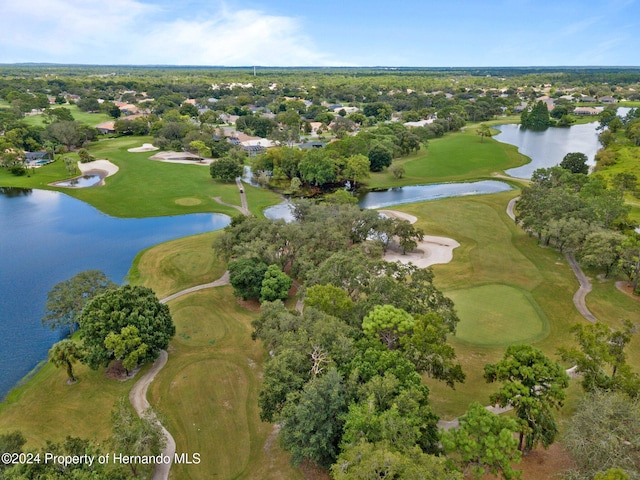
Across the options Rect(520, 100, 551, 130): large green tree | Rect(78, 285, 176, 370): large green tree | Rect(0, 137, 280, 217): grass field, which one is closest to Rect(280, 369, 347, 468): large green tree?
Rect(78, 285, 176, 370): large green tree

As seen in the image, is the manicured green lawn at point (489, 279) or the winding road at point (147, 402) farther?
the manicured green lawn at point (489, 279)

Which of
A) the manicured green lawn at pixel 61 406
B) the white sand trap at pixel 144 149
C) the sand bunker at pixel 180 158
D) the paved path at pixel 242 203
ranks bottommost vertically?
the manicured green lawn at pixel 61 406

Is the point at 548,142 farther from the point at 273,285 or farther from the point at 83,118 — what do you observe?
the point at 83,118

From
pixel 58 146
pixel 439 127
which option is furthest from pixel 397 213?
pixel 58 146

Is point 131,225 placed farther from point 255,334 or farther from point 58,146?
point 58,146

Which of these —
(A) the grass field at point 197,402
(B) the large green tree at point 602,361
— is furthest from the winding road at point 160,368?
(B) the large green tree at point 602,361

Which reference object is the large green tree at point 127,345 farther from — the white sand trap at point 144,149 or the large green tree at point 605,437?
the white sand trap at point 144,149
